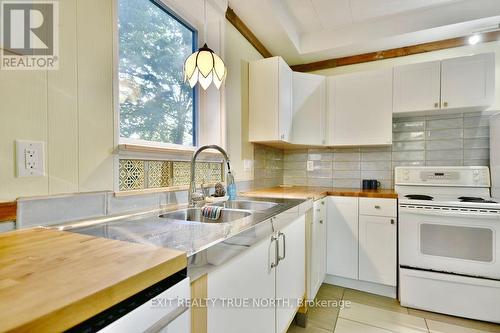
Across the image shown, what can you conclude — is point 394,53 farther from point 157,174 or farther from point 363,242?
point 157,174

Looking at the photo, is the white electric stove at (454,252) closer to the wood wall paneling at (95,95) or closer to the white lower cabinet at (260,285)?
the white lower cabinet at (260,285)

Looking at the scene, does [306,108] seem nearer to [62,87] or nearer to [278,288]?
[278,288]

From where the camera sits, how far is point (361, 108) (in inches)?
98.7

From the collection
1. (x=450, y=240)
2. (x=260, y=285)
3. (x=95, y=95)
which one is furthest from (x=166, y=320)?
(x=450, y=240)

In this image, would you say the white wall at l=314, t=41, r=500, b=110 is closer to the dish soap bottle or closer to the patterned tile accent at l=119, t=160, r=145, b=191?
the dish soap bottle

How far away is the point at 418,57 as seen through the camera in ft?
8.32

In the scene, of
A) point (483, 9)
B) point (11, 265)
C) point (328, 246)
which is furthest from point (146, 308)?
point (483, 9)

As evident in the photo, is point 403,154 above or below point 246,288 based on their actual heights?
above

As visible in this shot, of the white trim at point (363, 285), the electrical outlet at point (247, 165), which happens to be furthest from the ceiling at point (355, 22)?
the white trim at point (363, 285)

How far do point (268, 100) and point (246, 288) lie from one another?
1.63m

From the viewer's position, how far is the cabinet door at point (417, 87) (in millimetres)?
2248

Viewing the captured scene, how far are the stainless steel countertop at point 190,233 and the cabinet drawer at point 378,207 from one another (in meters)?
1.39

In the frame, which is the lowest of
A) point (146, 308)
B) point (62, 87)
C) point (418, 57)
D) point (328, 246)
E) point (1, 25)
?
point (328, 246)

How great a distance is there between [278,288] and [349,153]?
6.46 feet
